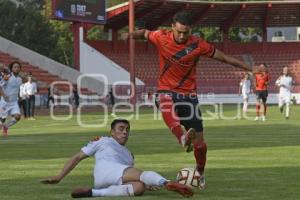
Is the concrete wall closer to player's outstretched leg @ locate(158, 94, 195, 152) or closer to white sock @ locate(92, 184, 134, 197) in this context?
player's outstretched leg @ locate(158, 94, 195, 152)

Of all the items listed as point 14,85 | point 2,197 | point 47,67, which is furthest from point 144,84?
point 2,197

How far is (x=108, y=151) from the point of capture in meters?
9.41

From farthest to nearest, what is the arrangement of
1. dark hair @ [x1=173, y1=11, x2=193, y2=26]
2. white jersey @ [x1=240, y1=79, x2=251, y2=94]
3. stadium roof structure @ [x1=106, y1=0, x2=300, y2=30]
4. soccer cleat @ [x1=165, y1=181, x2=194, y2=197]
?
stadium roof structure @ [x1=106, y1=0, x2=300, y2=30] → white jersey @ [x1=240, y1=79, x2=251, y2=94] → dark hair @ [x1=173, y1=11, x2=193, y2=26] → soccer cleat @ [x1=165, y1=181, x2=194, y2=197]

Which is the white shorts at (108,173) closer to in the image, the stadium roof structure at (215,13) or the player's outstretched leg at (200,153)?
the player's outstretched leg at (200,153)

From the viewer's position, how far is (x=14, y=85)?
2252 centimetres

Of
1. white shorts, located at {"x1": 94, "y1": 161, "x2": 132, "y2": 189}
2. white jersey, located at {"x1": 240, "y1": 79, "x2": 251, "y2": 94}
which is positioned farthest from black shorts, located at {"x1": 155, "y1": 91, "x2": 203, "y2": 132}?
white jersey, located at {"x1": 240, "y1": 79, "x2": 251, "y2": 94}

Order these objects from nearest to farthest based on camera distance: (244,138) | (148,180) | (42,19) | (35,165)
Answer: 1. (148,180)
2. (35,165)
3. (244,138)
4. (42,19)

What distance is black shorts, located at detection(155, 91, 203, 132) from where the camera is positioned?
10.6 metres

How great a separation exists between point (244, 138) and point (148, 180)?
37.9 feet

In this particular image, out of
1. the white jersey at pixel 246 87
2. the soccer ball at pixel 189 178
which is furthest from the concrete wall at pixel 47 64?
the soccer ball at pixel 189 178

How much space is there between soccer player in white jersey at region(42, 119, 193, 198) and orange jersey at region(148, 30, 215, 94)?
A: 147 centimetres

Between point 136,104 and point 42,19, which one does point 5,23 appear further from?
point 136,104

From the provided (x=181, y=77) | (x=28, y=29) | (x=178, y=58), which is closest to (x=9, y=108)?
(x=181, y=77)

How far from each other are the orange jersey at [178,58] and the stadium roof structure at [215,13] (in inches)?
1948
